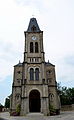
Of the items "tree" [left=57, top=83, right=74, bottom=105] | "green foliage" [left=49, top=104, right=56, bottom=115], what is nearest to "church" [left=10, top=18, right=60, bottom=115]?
"green foliage" [left=49, top=104, right=56, bottom=115]

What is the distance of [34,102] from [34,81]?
5992 millimetres

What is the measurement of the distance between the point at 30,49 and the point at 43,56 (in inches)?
159

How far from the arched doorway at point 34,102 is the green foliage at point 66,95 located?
3308cm

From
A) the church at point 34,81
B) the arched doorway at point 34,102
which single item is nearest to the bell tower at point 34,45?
the church at point 34,81

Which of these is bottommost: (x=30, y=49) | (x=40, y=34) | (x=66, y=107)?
(x=66, y=107)

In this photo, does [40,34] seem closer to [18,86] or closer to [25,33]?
[25,33]

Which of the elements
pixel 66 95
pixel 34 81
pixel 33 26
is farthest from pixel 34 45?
pixel 66 95

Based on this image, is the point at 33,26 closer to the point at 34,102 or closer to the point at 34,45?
the point at 34,45

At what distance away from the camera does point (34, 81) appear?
40344mm

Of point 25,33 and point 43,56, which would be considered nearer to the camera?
point 43,56

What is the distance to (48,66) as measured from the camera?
47.2 meters

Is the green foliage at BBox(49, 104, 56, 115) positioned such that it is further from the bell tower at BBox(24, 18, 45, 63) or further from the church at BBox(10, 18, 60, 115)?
the bell tower at BBox(24, 18, 45, 63)

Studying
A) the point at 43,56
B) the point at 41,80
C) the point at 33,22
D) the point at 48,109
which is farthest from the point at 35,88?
the point at 33,22

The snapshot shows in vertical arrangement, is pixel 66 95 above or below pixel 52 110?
above
